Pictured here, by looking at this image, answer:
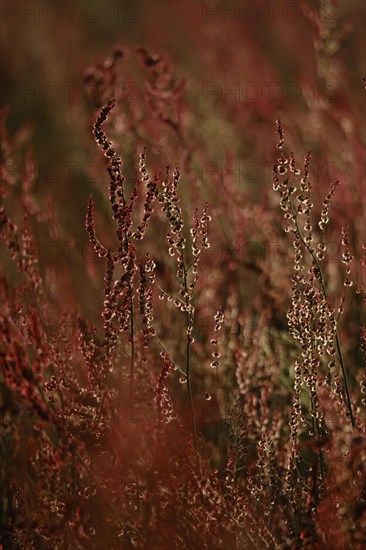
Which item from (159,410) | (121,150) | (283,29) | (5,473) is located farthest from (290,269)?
(283,29)

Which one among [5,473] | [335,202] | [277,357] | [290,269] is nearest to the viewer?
[5,473]

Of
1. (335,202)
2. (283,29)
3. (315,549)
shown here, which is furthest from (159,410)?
(283,29)

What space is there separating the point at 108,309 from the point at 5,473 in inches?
18.8

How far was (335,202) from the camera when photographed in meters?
2.57

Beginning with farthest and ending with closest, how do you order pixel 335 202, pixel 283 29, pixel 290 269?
pixel 283 29
pixel 335 202
pixel 290 269

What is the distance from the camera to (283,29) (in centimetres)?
622

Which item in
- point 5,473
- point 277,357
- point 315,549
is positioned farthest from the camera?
point 277,357

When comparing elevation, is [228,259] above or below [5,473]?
above

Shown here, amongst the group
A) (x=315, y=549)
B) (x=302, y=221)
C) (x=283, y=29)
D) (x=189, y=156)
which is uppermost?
(x=283, y=29)

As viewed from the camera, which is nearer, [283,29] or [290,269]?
[290,269]

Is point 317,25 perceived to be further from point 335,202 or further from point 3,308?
point 3,308

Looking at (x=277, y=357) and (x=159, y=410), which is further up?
(x=277, y=357)

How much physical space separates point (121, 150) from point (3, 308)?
1.14 meters

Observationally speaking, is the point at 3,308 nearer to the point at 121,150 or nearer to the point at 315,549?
the point at 315,549
